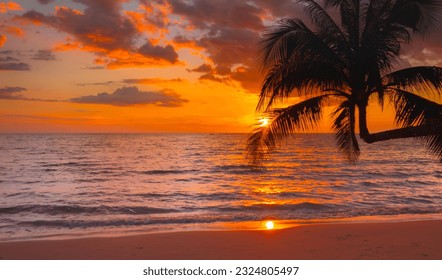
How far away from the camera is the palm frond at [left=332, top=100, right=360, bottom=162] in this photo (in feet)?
27.3

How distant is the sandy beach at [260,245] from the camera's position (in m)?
7.97

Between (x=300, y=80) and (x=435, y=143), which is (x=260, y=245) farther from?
(x=435, y=143)

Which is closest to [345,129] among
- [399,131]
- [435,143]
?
[435,143]

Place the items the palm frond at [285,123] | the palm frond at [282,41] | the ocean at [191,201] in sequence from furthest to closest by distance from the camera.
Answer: the ocean at [191,201]
the palm frond at [282,41]
the palm frond at [285,123]

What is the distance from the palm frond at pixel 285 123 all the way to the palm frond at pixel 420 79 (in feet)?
4.54

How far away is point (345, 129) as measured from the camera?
8.97 meters

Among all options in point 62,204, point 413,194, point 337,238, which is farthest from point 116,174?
point 337,238

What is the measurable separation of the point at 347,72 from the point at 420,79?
55.0 inches

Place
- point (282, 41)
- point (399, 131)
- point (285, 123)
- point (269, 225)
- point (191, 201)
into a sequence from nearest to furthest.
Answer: point (399, 131) → point (285, 123) → point (282, 41) → point (269, 225) → point (191, 201)

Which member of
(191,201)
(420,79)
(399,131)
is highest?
(420,79)

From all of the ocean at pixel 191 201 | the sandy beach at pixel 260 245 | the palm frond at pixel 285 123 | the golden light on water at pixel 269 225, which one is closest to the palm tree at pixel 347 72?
the palm frond at pixel 285 123

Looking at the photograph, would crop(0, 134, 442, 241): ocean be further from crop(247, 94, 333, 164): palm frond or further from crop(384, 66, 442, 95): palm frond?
crop(247, 94, 333, 164): palm frond

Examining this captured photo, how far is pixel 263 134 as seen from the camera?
27.5ft

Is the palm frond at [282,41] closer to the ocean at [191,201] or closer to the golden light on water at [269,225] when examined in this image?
the ocean at [191,201]
